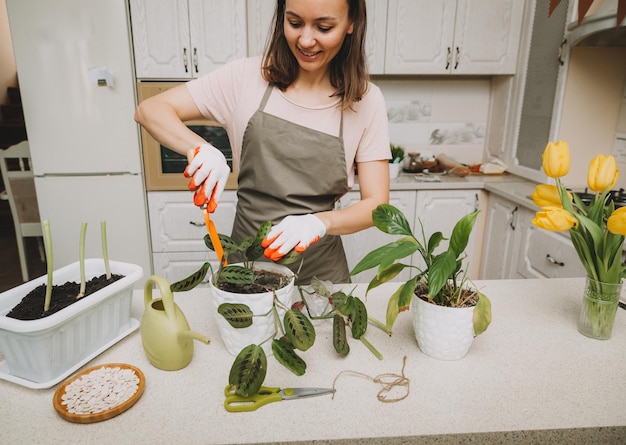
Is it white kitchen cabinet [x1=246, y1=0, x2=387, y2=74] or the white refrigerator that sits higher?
white kitchen cabinet [x1=246, y1=0, x2=387, y2=74]

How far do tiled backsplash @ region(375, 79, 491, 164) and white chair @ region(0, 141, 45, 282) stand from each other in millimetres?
2042

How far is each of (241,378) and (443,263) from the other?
367mm

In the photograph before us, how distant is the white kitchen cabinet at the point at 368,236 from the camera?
97.2 inches

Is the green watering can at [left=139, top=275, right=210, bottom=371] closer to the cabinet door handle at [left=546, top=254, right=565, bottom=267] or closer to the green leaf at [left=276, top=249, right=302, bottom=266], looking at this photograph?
the green leaf at [left=276, top=249, right=302, bottom=266]

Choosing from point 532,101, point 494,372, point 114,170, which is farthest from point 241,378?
point 532,101

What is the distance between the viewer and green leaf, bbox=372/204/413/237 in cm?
80

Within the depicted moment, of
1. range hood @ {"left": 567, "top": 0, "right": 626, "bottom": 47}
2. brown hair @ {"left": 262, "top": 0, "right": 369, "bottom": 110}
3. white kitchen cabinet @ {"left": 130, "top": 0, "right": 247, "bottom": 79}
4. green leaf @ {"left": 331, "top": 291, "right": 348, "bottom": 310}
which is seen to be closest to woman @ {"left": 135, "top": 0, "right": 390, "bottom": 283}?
brown hair @ {"left": 262, "top": 0, "right": 369, "bottom": 110}

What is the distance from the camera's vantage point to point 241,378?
2.22ft

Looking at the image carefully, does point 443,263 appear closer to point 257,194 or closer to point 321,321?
point 321,321

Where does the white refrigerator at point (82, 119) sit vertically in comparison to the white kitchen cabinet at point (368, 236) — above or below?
above

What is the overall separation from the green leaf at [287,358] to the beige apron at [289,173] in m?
0.59

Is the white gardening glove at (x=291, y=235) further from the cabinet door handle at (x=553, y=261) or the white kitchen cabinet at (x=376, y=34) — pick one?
the white kitchen cabinet at (x=376, y=34)

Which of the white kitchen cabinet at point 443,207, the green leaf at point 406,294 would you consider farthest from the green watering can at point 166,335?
the white kitchen cabinet at point 443,207

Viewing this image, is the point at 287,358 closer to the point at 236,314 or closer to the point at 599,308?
the point at 236,314
